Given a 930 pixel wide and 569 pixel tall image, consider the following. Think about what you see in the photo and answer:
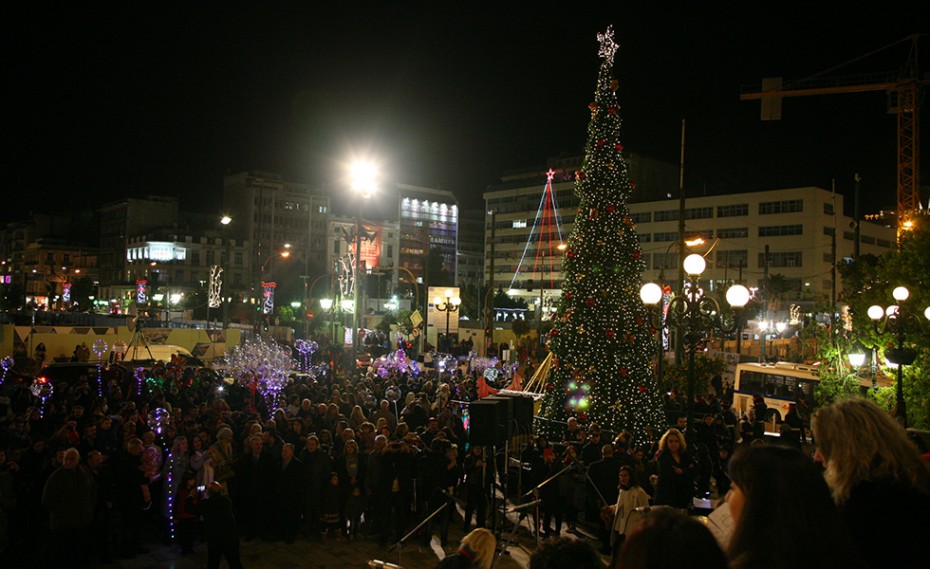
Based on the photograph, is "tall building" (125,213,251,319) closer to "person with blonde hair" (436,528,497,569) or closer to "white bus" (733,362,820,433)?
"white bus" (733,362,820,433)

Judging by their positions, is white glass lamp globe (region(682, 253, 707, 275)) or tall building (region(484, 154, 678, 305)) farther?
tall building (region(484, 154, 678, 305))

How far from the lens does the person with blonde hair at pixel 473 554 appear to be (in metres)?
4.79

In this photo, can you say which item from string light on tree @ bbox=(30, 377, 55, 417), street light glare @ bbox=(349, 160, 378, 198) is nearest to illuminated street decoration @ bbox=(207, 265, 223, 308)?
string light on tree @ bbox=(30, 377, 55, 417)

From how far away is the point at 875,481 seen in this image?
2.68m

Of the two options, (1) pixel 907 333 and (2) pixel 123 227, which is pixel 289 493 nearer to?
(1) pixel 907 333

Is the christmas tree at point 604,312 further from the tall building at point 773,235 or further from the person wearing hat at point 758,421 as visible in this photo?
the tall building at point 773,235

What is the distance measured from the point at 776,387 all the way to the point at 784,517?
21865 mm

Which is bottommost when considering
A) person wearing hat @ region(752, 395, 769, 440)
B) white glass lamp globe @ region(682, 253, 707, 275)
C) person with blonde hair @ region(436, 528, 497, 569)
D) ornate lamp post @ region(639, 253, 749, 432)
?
person wearing hat @ region(752, 395, 769, 440)

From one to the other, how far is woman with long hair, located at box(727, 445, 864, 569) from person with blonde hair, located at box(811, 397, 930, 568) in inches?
20.1

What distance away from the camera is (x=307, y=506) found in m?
11.0

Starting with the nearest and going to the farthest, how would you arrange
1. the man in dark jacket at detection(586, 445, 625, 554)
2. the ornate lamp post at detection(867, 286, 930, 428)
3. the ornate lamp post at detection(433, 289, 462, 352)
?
1. the man in dark jacket at detection(586, 445, 625, 554)
2. the ornate lamp post at detection(867, 286, 930, 428)
3. the ornate lamp post at detection(433, 289, 462, 352)

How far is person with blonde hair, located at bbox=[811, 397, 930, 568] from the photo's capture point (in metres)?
2.54

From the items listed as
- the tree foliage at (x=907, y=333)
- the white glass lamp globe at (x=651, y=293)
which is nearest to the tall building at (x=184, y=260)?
the tree foliage at (x=907, y=333)

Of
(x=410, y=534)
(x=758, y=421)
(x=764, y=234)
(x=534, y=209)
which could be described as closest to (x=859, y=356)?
(x=758, y=421)
